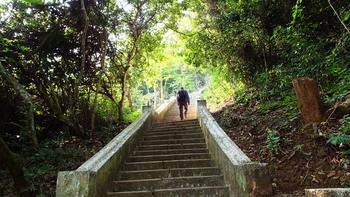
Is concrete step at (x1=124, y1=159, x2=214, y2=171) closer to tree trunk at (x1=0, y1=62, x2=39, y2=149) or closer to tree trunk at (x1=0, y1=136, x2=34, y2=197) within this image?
tree trunk at (x1=0, y1=136, x2=34, y2=197)

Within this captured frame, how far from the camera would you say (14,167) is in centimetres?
654

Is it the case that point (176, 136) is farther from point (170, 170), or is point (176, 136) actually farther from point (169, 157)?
point (170, 170)

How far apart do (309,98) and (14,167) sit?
219 inches

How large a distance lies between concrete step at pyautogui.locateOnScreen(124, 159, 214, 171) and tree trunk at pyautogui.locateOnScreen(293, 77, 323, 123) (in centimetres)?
234

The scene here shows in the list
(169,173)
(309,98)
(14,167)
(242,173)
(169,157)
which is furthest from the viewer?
(169,157)

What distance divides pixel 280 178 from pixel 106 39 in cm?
881

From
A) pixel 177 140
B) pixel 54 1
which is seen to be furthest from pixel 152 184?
pixel 54 1

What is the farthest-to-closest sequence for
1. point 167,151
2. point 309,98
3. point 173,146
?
point 173,146
point 167,151
point 309,98

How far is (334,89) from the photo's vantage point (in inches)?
280

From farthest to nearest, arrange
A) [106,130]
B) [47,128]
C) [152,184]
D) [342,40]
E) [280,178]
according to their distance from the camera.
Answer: [106,130] < [47,128] < [342,40] < [152,184] < [280,178]

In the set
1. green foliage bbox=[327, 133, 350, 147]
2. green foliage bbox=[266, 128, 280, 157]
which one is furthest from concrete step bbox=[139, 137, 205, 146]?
green foliage bbox=[327, 133, 350, 147]

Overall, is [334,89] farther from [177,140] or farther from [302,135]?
[177,140]

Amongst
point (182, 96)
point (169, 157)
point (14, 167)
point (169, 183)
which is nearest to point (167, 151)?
point (169, 157)

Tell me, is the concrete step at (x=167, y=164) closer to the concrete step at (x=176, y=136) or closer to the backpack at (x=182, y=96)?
the concrete step at (x=176, y=136)
